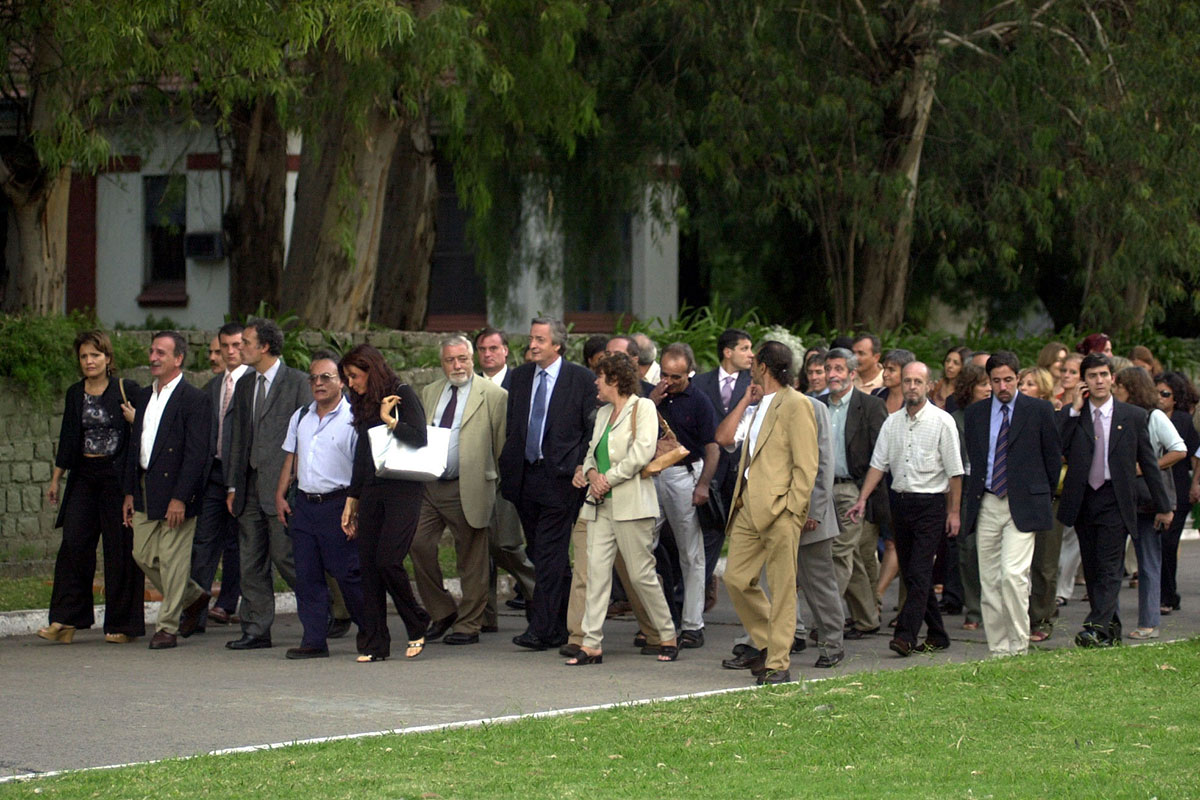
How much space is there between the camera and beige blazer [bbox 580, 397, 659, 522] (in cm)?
1034

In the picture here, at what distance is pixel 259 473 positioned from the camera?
36.6ft

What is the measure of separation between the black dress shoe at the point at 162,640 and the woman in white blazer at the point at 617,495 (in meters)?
2.60

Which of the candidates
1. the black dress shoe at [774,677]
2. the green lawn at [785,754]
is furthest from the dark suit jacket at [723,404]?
the green lawn at [785,754]

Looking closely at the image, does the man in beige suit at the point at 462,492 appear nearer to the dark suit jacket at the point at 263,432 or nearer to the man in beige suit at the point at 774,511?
the dark suit jacket at the point at 263,432

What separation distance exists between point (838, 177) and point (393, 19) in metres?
8.40

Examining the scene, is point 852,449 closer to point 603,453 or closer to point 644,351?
point 644,351

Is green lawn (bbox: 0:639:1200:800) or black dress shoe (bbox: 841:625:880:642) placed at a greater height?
green lawn (bbox: 0:639:1200:800)

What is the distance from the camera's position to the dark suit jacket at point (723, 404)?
40.0 feet

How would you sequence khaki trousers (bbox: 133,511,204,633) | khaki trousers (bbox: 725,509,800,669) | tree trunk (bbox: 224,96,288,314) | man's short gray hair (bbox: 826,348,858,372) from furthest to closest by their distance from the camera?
tree trunk (bbox: 224,96,288,314)
man's short gray hair (bbox: 826,348,858,372)
khaki trousers (bbox: 133,511,204,633)
khaki trousers (bbox: 725,509,800,669)

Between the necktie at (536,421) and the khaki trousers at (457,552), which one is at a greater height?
the necktie at (536,421)

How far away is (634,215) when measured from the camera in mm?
22703

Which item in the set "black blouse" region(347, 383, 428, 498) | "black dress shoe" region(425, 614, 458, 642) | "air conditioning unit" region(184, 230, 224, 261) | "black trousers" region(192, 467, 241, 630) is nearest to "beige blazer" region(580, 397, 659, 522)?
"black blouse" region(347, 383, 428, 498)

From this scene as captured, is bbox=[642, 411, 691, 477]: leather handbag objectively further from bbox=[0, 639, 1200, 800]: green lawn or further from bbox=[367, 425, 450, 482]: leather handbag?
bbox=[0, 639, 1200, 800]: green lawn

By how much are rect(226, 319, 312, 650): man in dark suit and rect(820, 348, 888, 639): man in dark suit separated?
136 inches
